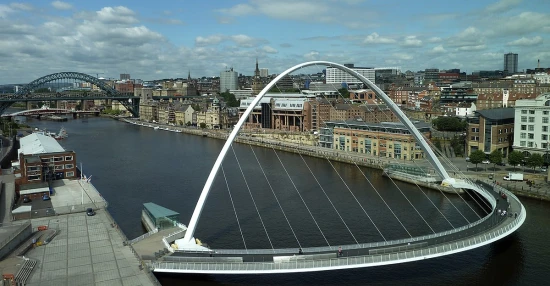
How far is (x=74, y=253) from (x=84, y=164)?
63.0 feet

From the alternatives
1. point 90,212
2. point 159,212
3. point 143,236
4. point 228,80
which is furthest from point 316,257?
point 228,80

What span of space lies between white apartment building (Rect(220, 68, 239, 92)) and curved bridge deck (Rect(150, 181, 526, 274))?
102 meters

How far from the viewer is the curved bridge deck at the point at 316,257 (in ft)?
34.0

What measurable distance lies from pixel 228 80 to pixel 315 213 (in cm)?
9832

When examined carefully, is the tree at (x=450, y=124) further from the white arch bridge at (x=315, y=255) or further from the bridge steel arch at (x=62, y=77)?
the bridge steel arch at (x=62, y=77)

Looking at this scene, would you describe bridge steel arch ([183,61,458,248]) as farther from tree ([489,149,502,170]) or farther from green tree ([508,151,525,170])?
tree ([489,149,502,170])

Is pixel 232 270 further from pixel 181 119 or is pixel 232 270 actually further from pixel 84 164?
pixel 181 119

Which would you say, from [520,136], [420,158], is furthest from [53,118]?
[520,136]

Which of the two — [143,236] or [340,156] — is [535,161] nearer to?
[340,156]

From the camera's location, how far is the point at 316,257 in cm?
1069

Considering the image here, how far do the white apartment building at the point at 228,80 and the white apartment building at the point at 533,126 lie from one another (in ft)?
297

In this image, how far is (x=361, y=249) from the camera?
1122cm

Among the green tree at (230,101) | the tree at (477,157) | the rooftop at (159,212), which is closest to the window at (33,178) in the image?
the rooftop at (159,212)

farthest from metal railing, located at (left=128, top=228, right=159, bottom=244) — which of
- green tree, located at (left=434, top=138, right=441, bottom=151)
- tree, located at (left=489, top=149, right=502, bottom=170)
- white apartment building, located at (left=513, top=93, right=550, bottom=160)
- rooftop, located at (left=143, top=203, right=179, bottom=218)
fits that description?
green tree, located at (left=434, top=138, right=441, bottom=151)
